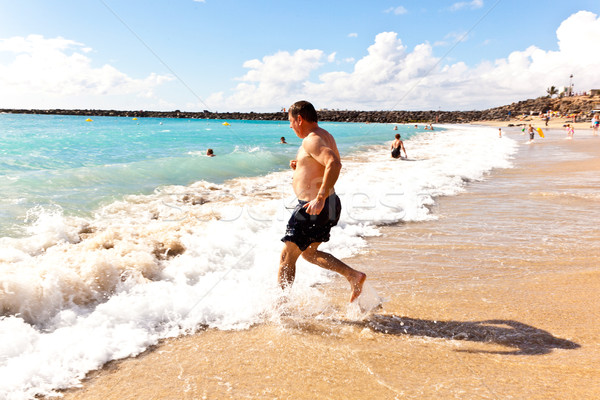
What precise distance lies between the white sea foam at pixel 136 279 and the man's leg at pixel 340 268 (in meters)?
0.46

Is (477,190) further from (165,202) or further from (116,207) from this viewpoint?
(116,207)

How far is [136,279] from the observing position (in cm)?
414

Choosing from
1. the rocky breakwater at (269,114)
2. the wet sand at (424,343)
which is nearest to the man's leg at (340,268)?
the wet sand at (424,343)

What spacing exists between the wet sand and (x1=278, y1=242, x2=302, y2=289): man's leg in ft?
1.10

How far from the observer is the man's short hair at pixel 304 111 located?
3275 millimetres

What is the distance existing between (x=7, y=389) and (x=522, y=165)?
16.3m

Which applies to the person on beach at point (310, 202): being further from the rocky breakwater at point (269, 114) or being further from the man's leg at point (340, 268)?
the rocky breakwater at point (269, 114)

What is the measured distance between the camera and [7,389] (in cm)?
240

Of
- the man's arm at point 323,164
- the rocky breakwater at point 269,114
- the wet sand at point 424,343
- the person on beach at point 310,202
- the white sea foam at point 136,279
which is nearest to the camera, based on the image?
the wet sand at point 424,343

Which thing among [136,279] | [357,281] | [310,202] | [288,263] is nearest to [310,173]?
A: [310,202]

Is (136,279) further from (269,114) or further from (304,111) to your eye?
(269,114)

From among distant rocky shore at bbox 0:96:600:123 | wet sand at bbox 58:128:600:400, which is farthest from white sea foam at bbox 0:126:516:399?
distant rocky shore at bbox 0:96:600:123

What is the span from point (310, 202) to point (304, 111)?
Answer: 0.81m

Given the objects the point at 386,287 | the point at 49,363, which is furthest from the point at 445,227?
the point at 49,363
